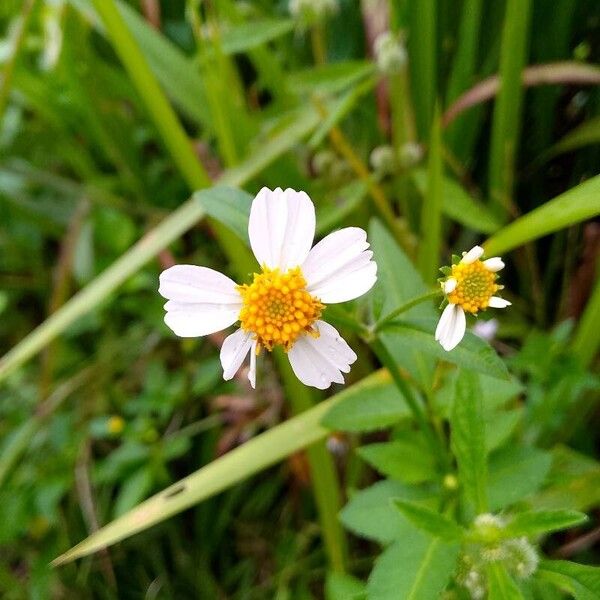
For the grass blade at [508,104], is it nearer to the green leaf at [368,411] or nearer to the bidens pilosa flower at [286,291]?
the green leaf at [368,411]

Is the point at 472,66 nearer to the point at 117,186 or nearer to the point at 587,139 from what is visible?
the point at 587,139

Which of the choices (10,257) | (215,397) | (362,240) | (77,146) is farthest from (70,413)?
(362,240)

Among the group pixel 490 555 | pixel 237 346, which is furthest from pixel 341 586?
pixel 237 346

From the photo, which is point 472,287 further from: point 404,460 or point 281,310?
point 404,460

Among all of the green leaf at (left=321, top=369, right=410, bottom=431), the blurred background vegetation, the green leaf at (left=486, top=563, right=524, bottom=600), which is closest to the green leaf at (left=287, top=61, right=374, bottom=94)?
the blurred background vegetation

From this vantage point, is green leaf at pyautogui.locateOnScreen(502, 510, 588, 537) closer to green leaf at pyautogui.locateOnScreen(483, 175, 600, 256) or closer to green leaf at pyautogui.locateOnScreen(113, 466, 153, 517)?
green leaf at pyautogui.locateOnScreen(483, 175, 600, 256)

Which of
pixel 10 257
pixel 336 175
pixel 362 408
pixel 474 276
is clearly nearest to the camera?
pixel 474 276
